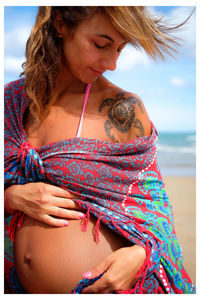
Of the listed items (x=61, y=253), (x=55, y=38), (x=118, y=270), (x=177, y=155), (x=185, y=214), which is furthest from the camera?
(x=177, y=155)

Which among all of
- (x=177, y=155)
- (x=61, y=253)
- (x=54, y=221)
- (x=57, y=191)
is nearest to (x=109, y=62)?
(x=57, y=191)

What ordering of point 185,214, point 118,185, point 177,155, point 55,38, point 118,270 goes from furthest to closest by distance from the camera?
point 177,155 < point 185,214 < point 55,38 < point 118,185 < point 118,270

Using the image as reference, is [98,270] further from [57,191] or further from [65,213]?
[57,191]

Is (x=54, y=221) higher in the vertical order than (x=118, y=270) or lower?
higher

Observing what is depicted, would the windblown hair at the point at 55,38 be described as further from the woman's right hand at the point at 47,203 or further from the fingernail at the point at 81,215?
the fingernail at the point at 81,215

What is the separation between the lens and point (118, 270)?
47.2 inches

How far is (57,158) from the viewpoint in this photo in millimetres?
1413

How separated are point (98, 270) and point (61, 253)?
182 millimetres

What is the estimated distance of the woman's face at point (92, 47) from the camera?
135 centimetres

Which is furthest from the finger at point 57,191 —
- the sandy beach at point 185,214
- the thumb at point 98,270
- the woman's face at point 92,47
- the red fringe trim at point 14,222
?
the sandy beach at point 185,214

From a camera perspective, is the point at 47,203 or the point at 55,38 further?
the point at 55,38

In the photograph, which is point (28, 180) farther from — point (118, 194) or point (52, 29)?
point (52, 29)

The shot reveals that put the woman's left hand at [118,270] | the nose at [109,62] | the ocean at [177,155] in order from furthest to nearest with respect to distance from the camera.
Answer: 1. the ocean at [177,155]
2. the nose at [109,62]
3. the woman's left hand at [118,270]
